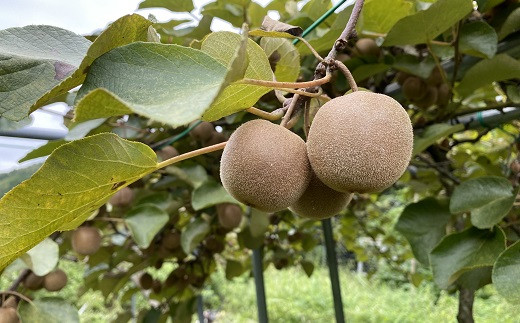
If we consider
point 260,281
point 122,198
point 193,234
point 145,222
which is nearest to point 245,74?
point 145,222

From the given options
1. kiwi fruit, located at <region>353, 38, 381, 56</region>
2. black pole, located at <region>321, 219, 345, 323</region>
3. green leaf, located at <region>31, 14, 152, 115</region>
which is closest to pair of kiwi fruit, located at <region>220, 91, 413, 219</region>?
green leaf, located at <region>31, 14, 152, 115</region>

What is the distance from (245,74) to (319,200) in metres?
0.14

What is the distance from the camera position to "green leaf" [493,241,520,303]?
0.63 m

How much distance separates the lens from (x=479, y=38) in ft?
2.78

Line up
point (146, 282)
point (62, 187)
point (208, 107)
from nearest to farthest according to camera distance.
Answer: point (208, 107)
point (62, 187)
point (146, 282)

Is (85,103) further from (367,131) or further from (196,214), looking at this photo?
(196,214)

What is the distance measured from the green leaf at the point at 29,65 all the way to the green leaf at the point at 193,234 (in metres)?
0.74

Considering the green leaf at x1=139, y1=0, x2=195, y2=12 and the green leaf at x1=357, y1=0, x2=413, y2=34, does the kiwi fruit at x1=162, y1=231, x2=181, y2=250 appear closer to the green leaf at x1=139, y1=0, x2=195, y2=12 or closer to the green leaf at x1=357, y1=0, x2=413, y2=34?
the green leaf at x1=139, y1=0, x2=195, y2=12

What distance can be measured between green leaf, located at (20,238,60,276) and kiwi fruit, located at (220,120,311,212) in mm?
647

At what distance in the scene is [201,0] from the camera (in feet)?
7.39

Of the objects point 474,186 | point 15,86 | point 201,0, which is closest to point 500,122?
point 474,186

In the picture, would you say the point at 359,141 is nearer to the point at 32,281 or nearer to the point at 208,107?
the point at 208,107

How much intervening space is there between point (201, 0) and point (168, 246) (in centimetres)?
125

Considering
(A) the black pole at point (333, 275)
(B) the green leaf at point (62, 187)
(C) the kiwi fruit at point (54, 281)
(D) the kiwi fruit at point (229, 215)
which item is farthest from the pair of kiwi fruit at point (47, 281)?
(B) the green leaf at point (62, 187)
